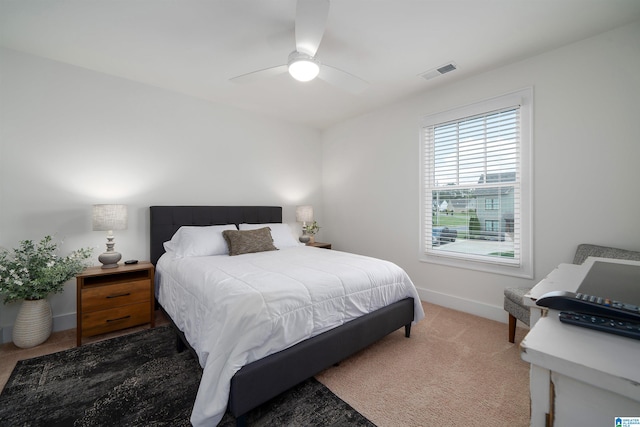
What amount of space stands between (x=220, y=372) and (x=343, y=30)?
257 cm

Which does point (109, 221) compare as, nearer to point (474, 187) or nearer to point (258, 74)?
point (258, 74)

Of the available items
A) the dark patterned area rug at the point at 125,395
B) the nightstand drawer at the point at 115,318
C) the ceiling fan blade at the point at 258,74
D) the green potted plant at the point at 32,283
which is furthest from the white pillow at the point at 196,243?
the ceiling fan blade at the point at 258,74

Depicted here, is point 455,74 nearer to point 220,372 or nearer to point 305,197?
point 305,197

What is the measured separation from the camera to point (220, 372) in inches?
Result: 55.7

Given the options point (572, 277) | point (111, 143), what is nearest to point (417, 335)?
point (572, 277)

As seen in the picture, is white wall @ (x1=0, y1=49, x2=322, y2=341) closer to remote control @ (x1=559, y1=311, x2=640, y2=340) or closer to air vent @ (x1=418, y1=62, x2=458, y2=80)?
air vent @ (x1=418, y1=62, x2=458, y2=80)

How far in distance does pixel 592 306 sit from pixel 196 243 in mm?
3020

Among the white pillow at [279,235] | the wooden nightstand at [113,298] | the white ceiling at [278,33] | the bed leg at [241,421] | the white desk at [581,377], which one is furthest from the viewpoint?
the white pillow at [279,235]

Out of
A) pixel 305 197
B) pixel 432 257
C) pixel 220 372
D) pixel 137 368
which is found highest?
pixel 305 197

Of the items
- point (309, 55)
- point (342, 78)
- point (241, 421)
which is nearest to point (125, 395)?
point (241, 421)

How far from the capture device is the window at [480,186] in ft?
8.77

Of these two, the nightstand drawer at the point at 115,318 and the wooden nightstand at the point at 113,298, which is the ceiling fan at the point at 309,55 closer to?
the wooden nightstand at the point at 113,298

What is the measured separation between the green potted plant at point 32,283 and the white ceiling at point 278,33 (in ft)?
5.90

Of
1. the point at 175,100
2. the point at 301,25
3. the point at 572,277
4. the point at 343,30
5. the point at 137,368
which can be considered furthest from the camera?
the point at 175,100
